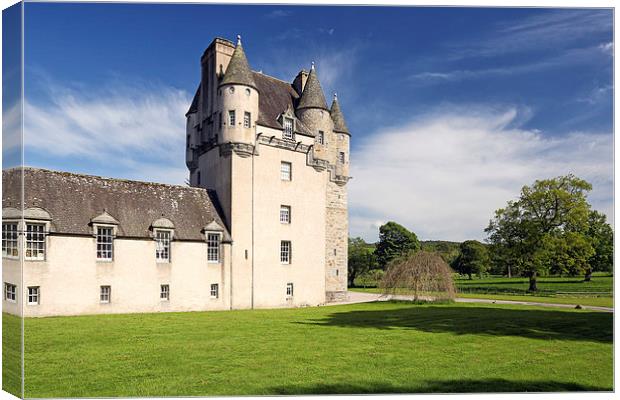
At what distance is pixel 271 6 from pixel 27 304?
14.2 m

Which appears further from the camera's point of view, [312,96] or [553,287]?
[553,287]

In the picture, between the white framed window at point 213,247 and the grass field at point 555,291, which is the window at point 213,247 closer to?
the white framed window at point 213,247

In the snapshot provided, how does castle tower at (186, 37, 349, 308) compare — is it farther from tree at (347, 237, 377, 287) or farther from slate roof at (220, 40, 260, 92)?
tree at (347, 237, 377, 287)

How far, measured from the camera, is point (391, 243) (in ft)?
166

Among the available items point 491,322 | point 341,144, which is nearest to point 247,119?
point 341,144

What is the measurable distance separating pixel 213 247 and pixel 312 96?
11382 mm

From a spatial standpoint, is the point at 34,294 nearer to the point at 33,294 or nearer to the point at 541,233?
the point at 33,294

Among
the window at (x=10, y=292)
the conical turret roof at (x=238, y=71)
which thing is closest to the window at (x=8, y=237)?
the window at (x=10, y=292)

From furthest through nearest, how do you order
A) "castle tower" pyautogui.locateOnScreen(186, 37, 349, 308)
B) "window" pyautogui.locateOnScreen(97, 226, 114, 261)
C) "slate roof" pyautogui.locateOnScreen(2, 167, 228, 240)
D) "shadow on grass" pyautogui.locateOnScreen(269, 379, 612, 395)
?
"castle tower" pyautogui.locateOnScreen(186, 37, 349, 308)
"window" pyautogui.locateOnScreen(97, 226, 114, 261)
"slate roof" pyautogui.locateOnScreen(2, 167, 228, 240)
"shadow on grass" pyautogui.locateOnScreen(269, 379, 612, 395)

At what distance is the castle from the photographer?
746 inches

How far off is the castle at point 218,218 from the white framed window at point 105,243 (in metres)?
0.04

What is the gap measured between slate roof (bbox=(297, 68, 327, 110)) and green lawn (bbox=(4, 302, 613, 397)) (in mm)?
15096

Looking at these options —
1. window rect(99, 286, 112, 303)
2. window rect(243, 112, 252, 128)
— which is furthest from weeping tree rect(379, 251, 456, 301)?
window rect(99, 286, 112, 303)

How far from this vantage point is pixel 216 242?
23234 millimetres
